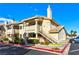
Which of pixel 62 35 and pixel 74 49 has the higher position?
pixel 62 35

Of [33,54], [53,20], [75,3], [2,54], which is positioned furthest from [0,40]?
[75,3]

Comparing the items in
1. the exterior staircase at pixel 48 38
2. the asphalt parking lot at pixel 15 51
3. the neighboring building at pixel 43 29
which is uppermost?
the neighboring building at pixel 43 29

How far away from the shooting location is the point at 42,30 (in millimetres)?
7250

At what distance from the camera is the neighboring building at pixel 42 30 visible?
23.7ft

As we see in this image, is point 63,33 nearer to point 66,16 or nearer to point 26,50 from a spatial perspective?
point 66,16

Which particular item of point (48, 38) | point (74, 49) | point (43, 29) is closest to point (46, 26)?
point (43, 29)

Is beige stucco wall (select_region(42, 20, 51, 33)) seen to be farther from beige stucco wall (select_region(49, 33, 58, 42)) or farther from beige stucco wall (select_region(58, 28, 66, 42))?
beige stucco wall (select_region(58, 28, 66, 42))

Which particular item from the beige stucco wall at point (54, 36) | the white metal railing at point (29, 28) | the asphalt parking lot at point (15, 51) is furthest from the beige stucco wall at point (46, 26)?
the asphalt parking lot at point (15, 51)

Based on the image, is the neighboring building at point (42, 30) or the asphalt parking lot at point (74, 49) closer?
the asphalt parking lot at point (74, 49)

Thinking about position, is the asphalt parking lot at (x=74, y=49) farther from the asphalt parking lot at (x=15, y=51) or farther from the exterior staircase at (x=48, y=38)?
the asphalt parking lot at (x=15, y=51)

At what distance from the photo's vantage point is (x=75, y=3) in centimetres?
698

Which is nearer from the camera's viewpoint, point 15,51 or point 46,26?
point 15,51

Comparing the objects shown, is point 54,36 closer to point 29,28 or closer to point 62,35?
point 62,35

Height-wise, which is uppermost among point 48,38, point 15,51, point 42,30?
point 42,30
